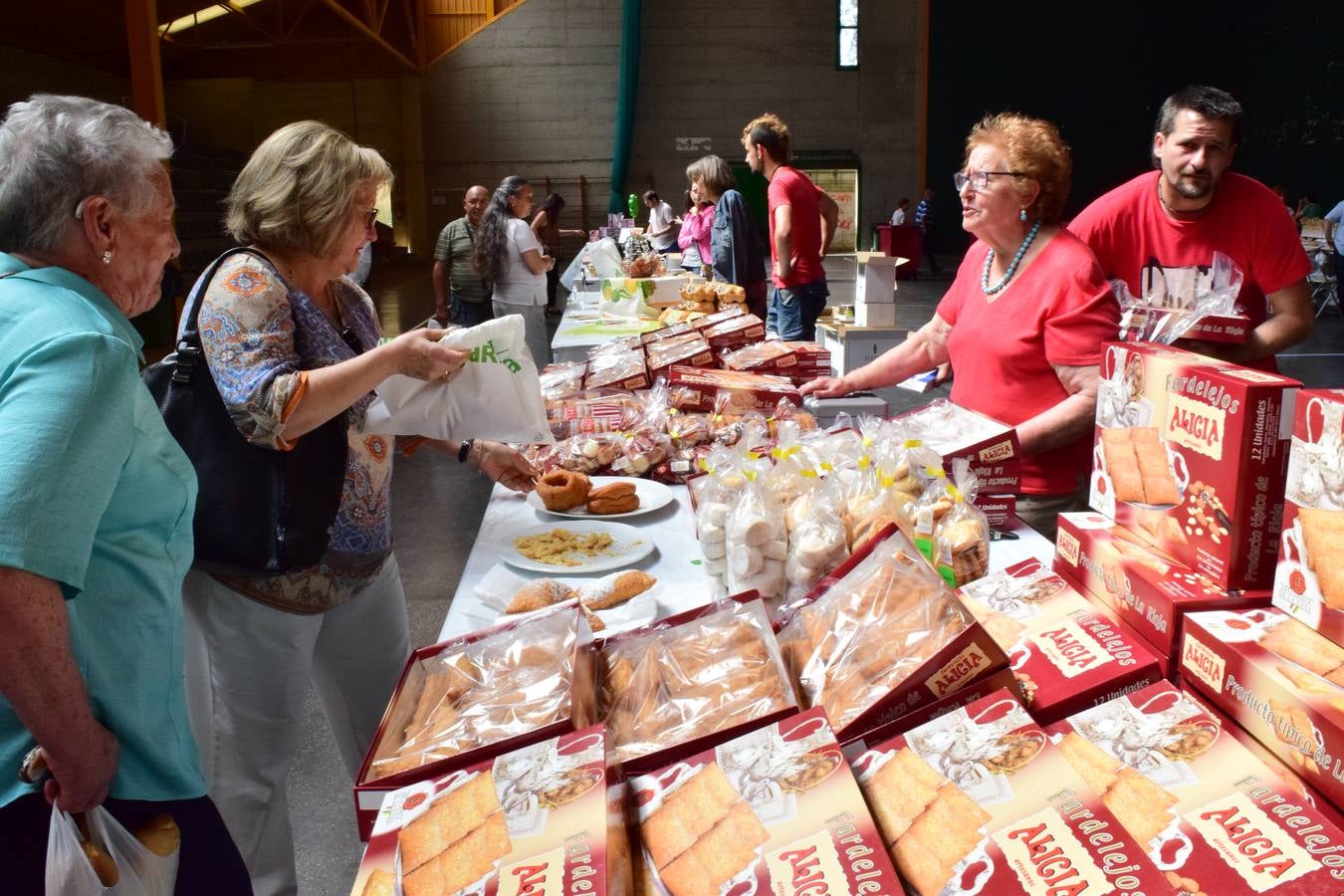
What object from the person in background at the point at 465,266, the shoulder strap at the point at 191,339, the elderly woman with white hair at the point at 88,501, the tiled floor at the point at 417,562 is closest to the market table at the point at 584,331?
the tiled floor at the point at 417,562

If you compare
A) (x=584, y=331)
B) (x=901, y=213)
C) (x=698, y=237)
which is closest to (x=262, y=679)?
(x=584, y=331)

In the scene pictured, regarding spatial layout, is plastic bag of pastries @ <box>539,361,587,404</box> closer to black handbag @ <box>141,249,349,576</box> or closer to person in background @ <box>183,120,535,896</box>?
person in background @ <box>183,120,535,896</box>

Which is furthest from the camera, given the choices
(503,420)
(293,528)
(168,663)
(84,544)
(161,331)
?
(161,331)

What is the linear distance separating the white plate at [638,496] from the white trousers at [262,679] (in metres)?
0.42

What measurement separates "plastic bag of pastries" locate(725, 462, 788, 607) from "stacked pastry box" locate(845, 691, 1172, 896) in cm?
57

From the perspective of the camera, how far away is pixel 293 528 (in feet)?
5.72

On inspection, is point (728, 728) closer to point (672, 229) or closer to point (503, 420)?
point (503, 420)

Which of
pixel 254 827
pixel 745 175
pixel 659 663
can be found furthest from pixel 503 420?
pixel 745 175

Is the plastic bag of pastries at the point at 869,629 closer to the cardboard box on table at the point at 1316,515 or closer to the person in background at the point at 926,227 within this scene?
the cardboard box on table at the point at 1316,515

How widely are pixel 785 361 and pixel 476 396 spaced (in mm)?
1673

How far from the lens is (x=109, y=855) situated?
4.31 feet

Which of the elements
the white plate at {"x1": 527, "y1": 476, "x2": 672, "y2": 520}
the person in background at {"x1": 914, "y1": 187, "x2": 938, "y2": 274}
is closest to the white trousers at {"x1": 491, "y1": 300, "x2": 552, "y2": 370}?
the white plate at {"x1": 527, "y1": 476, "x2": 672, "y2": 520}

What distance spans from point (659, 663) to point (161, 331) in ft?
37.2

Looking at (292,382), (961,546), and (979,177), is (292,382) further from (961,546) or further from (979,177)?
(979,177)
